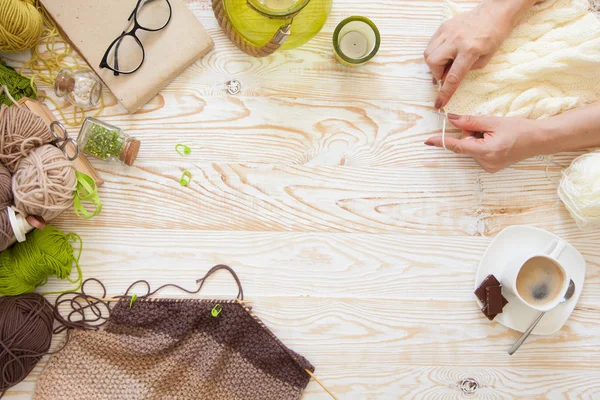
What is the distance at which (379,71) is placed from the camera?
107 centimetres

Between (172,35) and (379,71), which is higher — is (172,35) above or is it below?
above

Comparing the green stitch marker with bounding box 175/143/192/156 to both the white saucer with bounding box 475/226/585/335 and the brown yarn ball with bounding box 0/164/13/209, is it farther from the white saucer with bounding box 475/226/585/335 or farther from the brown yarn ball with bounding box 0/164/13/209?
the white saucer with bounding box 475/226/585/335

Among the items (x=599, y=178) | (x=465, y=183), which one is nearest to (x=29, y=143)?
(x=465, y=183)

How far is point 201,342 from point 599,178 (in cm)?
85

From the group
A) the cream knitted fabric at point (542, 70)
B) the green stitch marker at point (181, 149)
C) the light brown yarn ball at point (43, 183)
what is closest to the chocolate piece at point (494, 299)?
the cream knitted fabric at point (542, 70)

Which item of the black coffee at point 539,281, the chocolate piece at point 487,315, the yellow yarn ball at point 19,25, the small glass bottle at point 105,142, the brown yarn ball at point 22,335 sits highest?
the yellow yarn ball at point 19,25

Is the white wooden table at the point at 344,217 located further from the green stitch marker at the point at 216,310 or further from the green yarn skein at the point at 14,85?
the green yarn skein at the point at 14,85

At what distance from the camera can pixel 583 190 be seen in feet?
3.28

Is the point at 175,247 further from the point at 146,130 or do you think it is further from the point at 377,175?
the point at 377,175

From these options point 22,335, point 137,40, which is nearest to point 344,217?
point 137,40

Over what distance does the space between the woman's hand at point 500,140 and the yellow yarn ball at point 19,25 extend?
2.71ft

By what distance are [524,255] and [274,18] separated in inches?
26.8

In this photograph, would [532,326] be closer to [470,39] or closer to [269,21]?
[470,39]

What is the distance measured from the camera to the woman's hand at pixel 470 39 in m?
0.98
